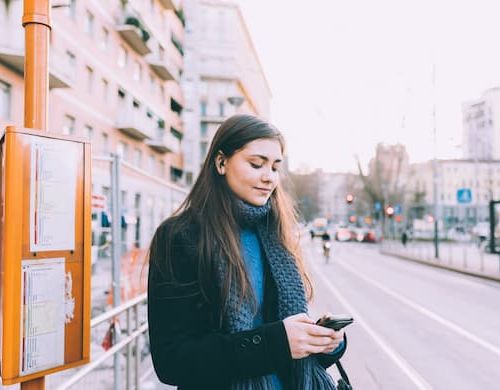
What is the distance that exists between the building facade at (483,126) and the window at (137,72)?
63.4 feet

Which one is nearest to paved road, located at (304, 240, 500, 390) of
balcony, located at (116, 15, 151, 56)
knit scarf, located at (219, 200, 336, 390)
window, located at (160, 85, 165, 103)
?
knit scarf, located at (219, 200, 336, 390)

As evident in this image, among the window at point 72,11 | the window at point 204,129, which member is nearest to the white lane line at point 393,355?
the window at point 72,11

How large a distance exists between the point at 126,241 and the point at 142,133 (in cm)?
2456

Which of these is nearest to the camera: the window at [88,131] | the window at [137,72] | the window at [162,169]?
the window at [88,131]

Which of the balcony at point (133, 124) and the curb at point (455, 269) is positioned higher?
the balcony at point (133, 124)

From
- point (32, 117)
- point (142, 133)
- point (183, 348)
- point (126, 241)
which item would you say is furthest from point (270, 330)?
point (142, 133)

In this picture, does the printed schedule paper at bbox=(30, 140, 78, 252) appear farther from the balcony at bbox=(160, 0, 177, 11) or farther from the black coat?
the balcony at bbox=(160, 0, 177, 11)

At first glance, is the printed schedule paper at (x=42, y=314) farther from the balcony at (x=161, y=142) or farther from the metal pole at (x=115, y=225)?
the balcony at (x=161, y=142)

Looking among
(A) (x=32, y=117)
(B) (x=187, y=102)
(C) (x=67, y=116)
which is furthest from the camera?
(B) (x=187, y=102)

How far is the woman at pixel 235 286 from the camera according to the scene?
4.70 ft

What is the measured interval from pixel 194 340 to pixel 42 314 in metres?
0.76

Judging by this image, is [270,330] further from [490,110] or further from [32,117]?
[490,110]

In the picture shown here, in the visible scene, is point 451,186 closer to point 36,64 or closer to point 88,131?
point 88,131

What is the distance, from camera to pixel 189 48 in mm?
50750
